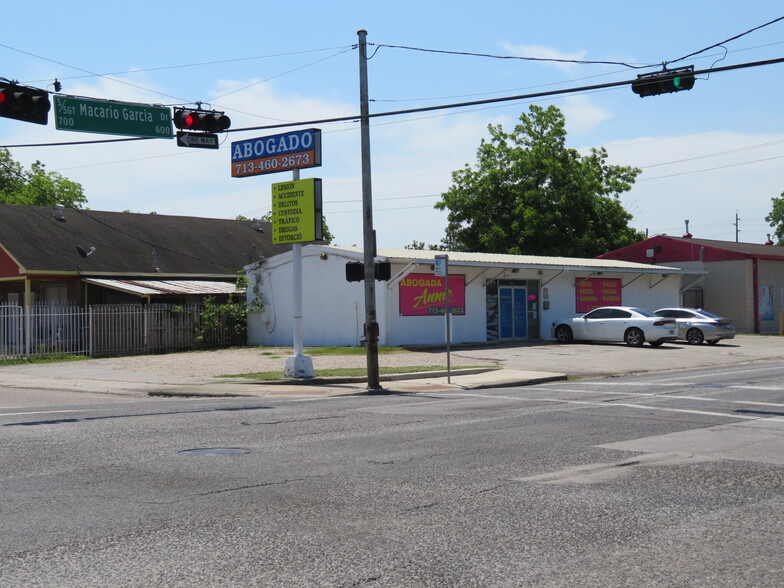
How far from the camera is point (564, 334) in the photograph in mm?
34031

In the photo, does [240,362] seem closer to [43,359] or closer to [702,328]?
[43,359]

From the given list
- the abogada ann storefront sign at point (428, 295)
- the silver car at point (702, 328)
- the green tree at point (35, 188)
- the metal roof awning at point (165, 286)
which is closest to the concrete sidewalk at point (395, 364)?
the silver car at point (702, 328)

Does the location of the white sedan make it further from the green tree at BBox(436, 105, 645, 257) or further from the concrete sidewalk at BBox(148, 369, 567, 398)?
the green tree at BBox(436, 105, 645, 257)

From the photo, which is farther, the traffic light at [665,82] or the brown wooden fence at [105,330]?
the brown wooden fence at [105,330]

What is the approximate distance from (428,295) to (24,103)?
61.0 ft

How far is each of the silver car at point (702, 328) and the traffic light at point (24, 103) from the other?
24.2 m

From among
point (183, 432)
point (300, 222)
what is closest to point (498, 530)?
point (183, 432)

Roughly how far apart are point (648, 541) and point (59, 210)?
37.4 m

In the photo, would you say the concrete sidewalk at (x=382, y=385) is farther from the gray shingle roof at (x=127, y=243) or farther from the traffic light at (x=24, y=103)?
the gray shingle roof at (x=127, y=243)

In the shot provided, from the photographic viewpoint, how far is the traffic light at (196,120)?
17703mm

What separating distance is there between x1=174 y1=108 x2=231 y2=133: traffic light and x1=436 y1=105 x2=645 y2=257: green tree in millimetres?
39538

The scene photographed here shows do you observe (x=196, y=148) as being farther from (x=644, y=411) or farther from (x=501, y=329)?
(x=501, y=329)

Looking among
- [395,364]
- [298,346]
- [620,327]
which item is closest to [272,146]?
[298,346]

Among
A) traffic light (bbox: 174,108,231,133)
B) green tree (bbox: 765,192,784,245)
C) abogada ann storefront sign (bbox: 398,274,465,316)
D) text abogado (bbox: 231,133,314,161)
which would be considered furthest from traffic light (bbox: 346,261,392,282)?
green tree (bbox: 765,192,784,245)
